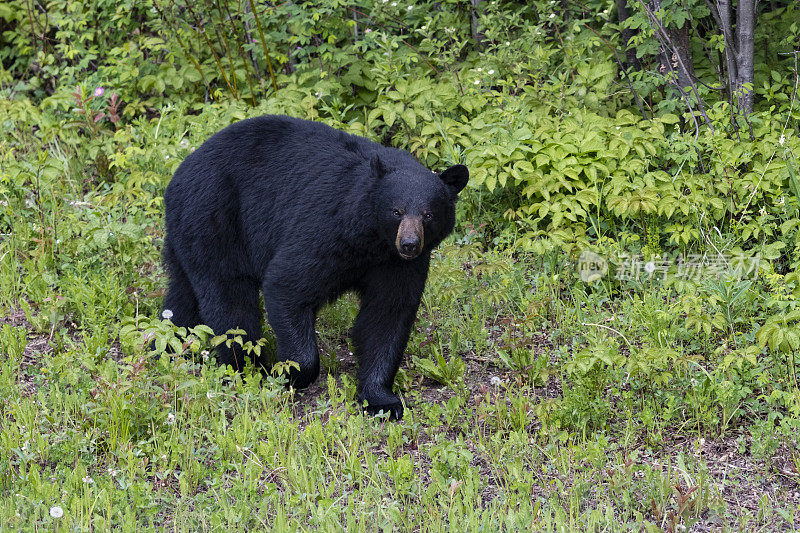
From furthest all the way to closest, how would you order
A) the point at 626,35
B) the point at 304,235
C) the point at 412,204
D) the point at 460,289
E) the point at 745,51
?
the point at 626,35, the point at 745,51, the point at 460,289, the point at 304,235, the point at 412,204

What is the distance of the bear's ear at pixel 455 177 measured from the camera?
15.2 ft

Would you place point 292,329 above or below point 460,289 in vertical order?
above

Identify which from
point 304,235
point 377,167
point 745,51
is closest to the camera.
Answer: point 377,167

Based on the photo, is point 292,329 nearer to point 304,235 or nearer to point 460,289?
point 304,235

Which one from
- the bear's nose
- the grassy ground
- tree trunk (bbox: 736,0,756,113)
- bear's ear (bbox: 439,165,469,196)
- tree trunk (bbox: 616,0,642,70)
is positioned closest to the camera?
the grassy ground

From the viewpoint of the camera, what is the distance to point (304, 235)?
4637 millimetres

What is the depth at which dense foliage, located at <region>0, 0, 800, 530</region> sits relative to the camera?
372cm

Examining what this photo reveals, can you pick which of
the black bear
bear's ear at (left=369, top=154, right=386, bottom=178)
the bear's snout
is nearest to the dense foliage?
the black bear

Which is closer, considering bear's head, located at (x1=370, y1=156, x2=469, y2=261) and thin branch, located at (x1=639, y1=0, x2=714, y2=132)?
bear's head, located at (x1=370, y1=156, x2=469, y2=261)

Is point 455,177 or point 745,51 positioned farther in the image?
point 745,51

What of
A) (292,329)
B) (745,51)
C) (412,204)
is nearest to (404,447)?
(292,329)

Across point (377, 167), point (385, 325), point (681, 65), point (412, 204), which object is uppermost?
point (377, 167)

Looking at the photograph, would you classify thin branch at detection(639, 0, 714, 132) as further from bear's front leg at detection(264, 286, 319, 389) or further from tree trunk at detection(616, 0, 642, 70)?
bear's front leg at detection(264, 286, 319, 389)

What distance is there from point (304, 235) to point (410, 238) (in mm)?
648
